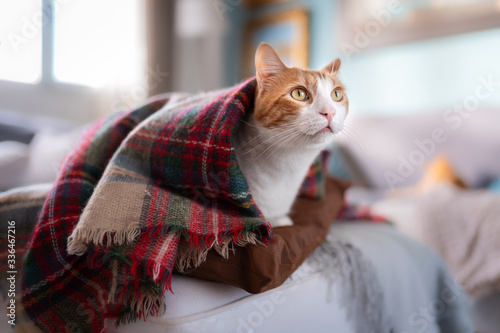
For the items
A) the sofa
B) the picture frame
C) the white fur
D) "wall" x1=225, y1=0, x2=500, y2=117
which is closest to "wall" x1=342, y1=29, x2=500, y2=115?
"wall" x1=225, y1=0, x2=500, y2=117

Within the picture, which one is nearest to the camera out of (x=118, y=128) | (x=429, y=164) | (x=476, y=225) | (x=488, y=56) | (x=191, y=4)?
(x=118, y=128)

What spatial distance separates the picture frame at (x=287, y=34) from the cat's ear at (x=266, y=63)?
222cm

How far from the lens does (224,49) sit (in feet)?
11.0

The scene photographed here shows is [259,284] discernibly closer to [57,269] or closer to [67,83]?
[57,269]

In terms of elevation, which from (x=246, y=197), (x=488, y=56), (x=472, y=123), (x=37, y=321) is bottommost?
(x=37, y=321)

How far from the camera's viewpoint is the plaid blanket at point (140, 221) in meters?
0.55

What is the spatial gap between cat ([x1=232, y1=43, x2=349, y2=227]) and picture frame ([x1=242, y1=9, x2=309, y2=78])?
7.29ft

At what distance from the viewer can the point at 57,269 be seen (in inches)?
23.5

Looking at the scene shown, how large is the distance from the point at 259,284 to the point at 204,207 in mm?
174

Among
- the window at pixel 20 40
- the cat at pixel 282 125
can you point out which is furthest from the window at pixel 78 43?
the cat at pixel 282 125

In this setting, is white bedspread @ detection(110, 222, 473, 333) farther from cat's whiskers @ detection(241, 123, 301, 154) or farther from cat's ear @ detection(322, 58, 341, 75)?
cat's ear @ detection(322, 58, 341, 75)

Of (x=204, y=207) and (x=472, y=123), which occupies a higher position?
(x=472, y=123)

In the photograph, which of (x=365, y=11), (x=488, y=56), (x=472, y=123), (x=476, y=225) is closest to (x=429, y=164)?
(x=472, y=123)

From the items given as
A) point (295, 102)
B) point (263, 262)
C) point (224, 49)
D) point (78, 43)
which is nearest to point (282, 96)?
point (295, 102)
